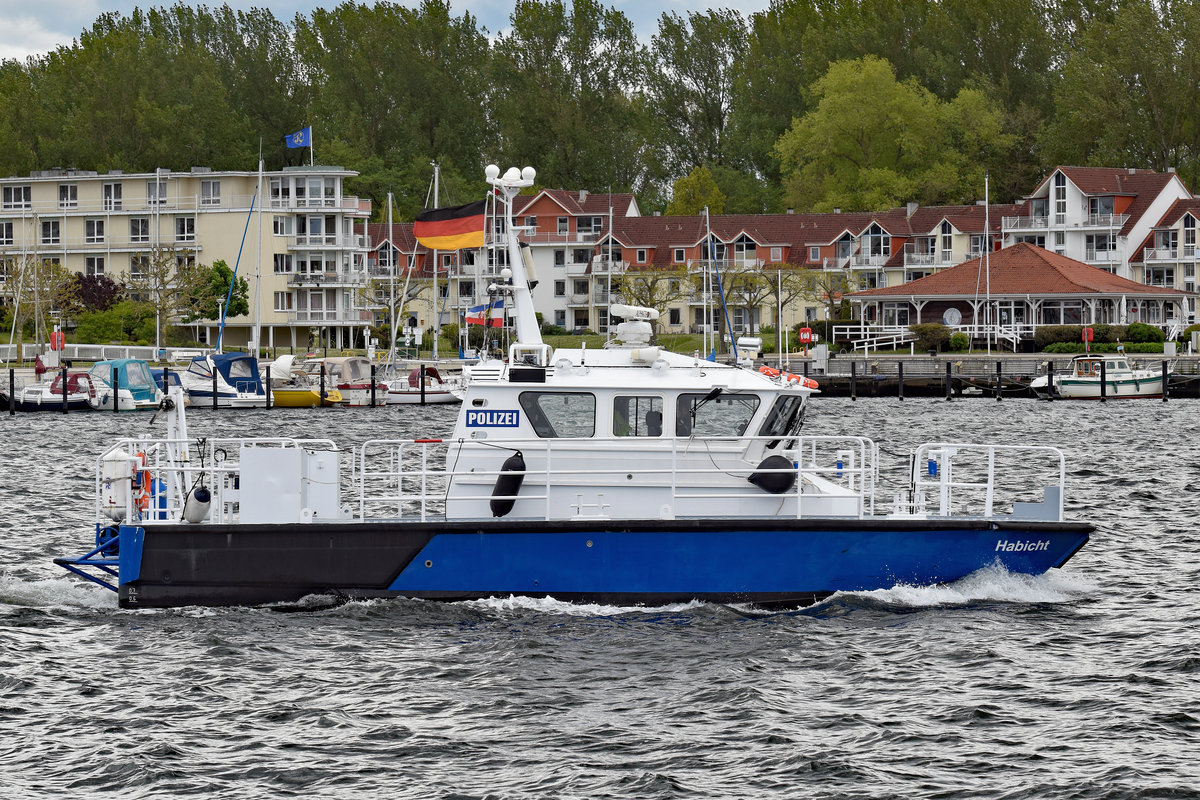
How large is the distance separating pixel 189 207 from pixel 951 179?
174 ft

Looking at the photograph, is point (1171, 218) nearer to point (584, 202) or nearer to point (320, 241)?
point (584, 202)

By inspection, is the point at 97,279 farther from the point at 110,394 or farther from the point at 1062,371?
the point at 1062,371

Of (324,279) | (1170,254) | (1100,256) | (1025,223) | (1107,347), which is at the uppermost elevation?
(1025,223)

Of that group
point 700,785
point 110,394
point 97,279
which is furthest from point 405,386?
point 700,785

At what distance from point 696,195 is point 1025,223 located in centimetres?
2373

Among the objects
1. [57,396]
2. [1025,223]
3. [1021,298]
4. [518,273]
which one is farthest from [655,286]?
[518,273]

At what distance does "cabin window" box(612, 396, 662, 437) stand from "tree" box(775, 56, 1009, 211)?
296 ft

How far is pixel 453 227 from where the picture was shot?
2125cm

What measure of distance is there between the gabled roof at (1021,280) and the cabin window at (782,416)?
65070 mm

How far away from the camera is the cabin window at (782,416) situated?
1580 centimetres

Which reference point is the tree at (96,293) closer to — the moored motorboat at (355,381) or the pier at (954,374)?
the moored motorboat at (355,381)

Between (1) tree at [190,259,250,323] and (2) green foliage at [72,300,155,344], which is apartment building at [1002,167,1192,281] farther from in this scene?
(2) green foliage at [72,300,155,344]

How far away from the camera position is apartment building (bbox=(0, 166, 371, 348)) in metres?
90.6

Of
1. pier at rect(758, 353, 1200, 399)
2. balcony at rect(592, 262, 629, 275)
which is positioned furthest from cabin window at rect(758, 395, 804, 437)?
balcony at rect(592, 262, 629, 275)
